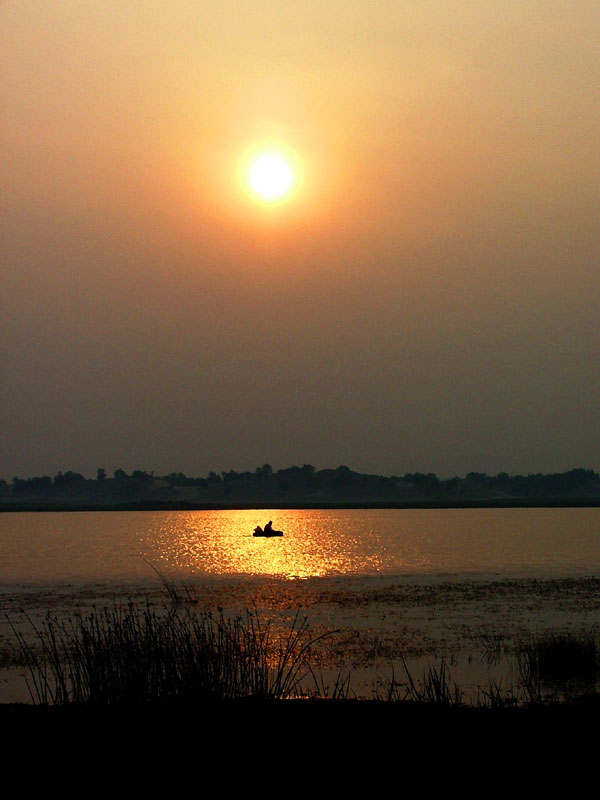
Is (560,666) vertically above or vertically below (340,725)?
below

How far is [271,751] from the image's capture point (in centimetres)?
971

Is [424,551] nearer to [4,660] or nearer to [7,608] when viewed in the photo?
[7,608]

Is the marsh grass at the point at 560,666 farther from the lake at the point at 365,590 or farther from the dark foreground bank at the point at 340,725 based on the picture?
the dark foreground bank at the point at 340,725

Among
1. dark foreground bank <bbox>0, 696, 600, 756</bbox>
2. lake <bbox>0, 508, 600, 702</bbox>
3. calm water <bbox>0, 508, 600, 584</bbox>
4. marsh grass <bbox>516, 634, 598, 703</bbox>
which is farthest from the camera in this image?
calm water <bbox>0, 508, 600, 584</bbox>

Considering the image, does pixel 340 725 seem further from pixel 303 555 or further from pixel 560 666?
pixel 303 555

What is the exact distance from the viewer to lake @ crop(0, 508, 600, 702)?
1975 centimetres

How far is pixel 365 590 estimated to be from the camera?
115ft

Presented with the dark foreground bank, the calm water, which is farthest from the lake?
the dark foreground bank

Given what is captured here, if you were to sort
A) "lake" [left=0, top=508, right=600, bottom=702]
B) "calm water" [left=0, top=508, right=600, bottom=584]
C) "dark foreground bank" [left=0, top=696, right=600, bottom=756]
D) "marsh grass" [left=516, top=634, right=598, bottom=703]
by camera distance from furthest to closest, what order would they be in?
"calm water" [left=0, top=508, right=600, bottom=584] → "lake" [left=0, top=508, right=600, bottom=702] → "marsh grass" [left=516, top=634, right=598, bottom=703] → "dark foreground bank" [left=0, top=696, right=600, bottom=756]

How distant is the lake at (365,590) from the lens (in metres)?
19.8

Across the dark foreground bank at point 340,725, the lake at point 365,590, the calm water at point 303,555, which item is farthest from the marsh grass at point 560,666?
the calm water at point 303,555

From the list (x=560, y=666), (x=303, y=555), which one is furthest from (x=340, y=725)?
(x=303, y=555)

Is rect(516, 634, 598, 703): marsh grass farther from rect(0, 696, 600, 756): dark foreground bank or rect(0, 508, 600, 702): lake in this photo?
rect(0, 696, 600, 756): dark foreground bank

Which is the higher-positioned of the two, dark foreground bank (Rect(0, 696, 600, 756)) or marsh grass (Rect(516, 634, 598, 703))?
dark foreground bank (Rect(0, 696, 600, 756))
